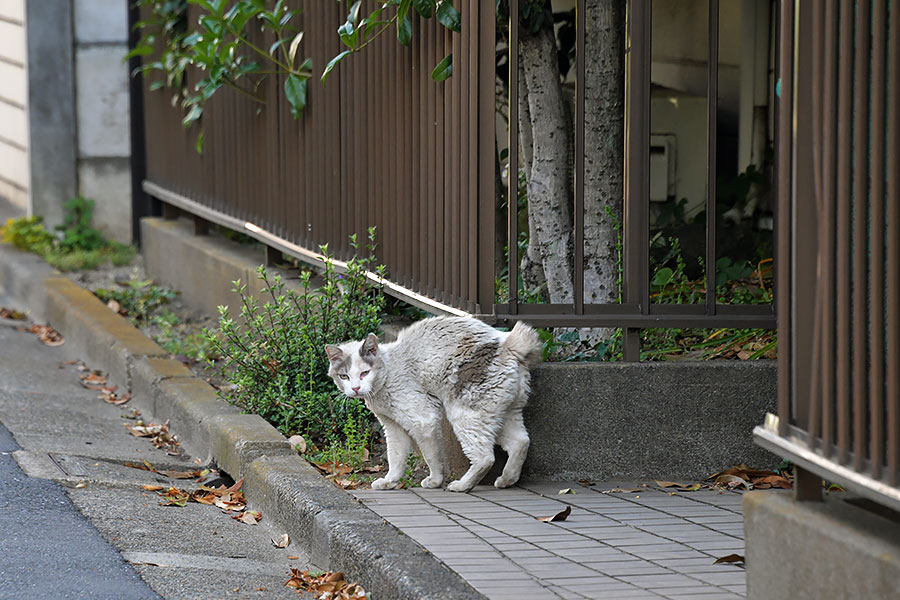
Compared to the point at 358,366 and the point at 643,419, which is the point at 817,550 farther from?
the point at 358,366

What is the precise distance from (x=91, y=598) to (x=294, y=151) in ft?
14.2

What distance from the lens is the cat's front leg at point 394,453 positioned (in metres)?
5.26

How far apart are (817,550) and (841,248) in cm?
78

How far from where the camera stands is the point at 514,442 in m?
5.16

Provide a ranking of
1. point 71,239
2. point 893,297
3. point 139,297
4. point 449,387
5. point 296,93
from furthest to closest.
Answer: point 71,239 < point 139,297 < point 296,93 < point 449,387 < point 893,297

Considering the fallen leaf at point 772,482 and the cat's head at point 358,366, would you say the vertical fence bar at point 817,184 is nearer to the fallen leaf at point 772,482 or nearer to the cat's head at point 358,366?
the fallen leaf at point 772,482

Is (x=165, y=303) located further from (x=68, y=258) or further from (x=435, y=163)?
(x=435, y=163)

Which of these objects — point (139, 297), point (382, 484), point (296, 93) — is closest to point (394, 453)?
point (382, 484)

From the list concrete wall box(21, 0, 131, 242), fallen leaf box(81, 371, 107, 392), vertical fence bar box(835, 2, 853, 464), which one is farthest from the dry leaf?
concrete wall box(21, 0, 131, 242)

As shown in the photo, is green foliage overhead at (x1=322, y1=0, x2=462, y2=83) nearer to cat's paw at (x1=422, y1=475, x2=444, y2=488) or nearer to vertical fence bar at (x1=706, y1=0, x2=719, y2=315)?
vertical fence bar at (x1=706, y1=0, x2=719, y2=315)

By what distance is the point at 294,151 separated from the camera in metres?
7.93

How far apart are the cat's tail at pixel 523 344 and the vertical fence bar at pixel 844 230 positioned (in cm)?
204

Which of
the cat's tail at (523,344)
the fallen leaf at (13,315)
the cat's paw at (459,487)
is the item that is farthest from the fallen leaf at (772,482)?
the fallen leaf at (13,315)

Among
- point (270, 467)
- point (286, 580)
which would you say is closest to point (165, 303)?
point (270, 467)
